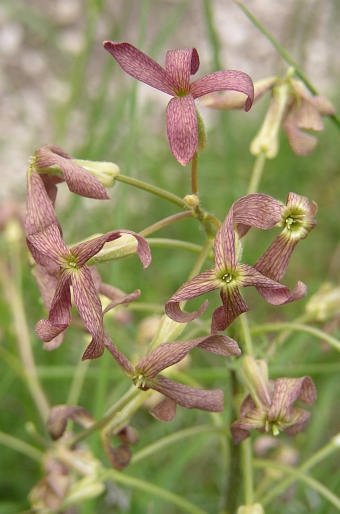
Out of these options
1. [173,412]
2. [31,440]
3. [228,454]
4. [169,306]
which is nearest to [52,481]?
[228,454]

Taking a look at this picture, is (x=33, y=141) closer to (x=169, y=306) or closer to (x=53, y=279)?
(x=53, y=279)

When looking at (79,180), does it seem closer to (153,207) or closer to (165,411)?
(165,411)

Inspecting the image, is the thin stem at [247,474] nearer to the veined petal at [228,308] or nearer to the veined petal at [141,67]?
the veined petal at [228,308]

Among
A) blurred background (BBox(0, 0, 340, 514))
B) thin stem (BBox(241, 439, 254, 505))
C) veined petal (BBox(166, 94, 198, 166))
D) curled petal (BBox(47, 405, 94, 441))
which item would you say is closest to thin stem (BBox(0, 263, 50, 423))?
blurred background (BBox(0, 0, 340, 514))

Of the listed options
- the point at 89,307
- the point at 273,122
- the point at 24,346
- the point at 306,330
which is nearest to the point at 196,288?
the point at 89,307

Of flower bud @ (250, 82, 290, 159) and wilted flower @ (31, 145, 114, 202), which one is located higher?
flower bud @ (250, 82, 290, 159)

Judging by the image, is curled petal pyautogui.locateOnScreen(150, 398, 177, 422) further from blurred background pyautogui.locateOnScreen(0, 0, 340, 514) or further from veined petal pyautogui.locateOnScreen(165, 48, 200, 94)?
veined petal pyautogui.locateOnScreen(165, 48, 200, 94)
